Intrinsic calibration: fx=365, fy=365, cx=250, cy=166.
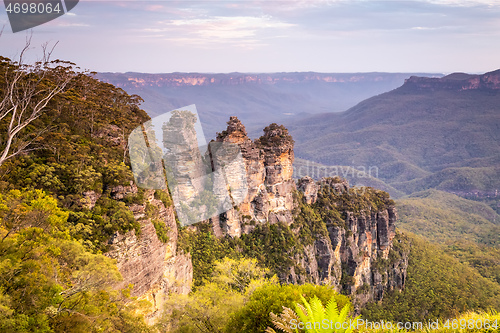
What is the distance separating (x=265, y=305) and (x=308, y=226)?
3676cm

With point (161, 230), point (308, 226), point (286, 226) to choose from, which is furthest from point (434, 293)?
point (161, 230)

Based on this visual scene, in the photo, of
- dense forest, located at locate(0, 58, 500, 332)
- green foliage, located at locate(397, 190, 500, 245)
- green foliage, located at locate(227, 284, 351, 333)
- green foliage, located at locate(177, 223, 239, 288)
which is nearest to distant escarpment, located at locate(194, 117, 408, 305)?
dense forest, located at locate(0, 58, 500, 332)

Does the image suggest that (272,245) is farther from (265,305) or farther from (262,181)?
(265,305)

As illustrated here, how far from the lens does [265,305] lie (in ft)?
60.1

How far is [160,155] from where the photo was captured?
129ft

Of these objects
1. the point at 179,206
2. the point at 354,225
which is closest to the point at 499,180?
the point at 354,225

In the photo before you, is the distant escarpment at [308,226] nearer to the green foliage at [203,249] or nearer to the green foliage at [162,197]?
the green foliage at [203,249]

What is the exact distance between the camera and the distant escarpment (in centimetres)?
4625

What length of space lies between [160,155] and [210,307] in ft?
68.4

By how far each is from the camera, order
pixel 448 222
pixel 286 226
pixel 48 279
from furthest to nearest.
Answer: pixel 448 222, pixel 286 226, pixel 48 279

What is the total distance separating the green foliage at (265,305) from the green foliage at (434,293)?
141 ft

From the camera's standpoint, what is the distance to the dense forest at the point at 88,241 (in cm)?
1370

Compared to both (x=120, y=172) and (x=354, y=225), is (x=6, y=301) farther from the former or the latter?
(x=354, y=225)

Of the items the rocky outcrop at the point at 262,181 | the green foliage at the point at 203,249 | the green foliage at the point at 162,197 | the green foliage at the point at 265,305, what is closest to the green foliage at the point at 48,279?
the green foliage at the point at 265,305
